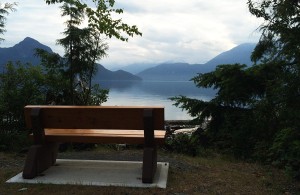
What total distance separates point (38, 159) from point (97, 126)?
1.10 m

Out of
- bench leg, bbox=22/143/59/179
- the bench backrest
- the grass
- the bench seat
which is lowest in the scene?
the grass

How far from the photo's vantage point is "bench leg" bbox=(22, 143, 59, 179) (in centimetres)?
561

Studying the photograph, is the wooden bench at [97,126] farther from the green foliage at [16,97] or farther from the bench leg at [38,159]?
the green foliage at [16,97]

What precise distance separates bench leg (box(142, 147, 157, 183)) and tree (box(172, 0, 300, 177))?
2481 millimetres

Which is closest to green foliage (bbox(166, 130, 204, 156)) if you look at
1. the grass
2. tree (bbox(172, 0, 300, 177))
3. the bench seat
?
the grass

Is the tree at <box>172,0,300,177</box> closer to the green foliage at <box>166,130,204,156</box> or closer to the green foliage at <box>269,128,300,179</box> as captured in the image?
the green foliage at <box>269,128,300,179</box>

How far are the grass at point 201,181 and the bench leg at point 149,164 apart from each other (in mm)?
228

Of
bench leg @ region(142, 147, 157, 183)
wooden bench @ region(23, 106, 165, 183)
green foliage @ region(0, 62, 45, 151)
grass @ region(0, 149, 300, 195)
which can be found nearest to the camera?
grass @ region(0, 149, 300, 195)

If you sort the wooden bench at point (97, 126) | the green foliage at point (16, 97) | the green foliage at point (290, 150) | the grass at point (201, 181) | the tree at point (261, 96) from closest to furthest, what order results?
the grass at point (201, 181) < the wooden bench at point (97, 126) < the green foliage at point (290, 150) < the tree at point (261, 96) < the green foliage at point (16, 97)

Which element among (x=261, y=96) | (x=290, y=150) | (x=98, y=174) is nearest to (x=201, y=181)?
(x=98, y=174)

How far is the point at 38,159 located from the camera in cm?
579

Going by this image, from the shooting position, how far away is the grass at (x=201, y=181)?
200 inches

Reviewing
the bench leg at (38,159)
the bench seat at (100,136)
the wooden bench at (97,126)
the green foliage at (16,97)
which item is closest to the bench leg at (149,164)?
the wooden bench at (97,126)

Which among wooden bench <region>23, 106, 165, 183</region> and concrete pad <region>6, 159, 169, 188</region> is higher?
wooden bench <region>23, 106, 165, 183</region>
